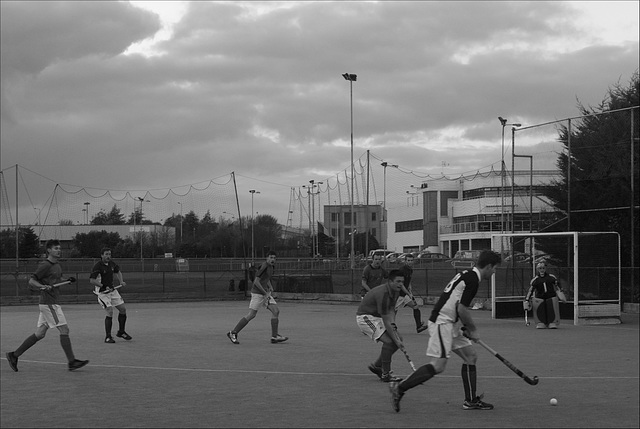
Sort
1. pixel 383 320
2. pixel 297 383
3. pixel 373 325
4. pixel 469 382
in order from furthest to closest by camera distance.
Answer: pixel 373 325
pixel 297 383
pixel 383 320
pixel 469 382

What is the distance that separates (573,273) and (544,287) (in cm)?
386

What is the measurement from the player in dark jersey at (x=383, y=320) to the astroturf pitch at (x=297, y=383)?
262 millimetres

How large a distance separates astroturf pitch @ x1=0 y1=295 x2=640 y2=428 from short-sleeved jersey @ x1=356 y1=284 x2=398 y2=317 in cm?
103

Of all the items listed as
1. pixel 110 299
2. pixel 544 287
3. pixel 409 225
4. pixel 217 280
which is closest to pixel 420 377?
pixel 110 299

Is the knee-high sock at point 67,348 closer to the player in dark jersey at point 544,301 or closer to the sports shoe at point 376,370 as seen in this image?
the sports shoe at point 376,370

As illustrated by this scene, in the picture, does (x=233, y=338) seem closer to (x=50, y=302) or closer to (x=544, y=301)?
(x=50, y=302)

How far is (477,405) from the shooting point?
9883 millimetres

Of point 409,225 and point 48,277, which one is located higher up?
point 409,225

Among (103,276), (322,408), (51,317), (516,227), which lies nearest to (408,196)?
(516,227)

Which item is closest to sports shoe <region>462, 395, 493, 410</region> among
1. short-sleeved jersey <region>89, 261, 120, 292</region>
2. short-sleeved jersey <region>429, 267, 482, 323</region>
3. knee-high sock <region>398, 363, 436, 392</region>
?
knee-high sock <region>398, 363, 436, 392</region>

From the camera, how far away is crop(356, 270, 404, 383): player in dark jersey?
11.8 m

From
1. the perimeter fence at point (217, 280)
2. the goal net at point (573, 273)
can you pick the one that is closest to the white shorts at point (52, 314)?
the goal net at point (573, 273)

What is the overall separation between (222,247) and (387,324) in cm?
3760

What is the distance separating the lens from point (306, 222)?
6256cm
